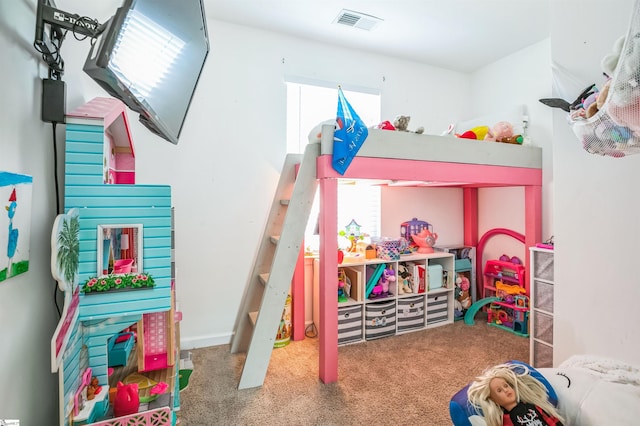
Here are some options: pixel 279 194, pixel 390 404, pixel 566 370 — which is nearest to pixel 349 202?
pixel 279 194

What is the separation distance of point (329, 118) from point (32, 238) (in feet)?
7.64

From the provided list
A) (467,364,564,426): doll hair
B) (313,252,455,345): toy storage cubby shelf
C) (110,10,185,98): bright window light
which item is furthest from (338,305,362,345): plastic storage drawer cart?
(110,10,185,98): bright window light

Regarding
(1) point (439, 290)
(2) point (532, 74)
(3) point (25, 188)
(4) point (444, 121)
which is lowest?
(1) point (439, 290)

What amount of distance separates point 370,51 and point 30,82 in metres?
2.68

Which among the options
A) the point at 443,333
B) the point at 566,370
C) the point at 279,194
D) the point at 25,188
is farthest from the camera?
the point at 443,333

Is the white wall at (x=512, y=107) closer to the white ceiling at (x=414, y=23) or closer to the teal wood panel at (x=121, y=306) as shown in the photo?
the white ceiling at (x=414, y=23)

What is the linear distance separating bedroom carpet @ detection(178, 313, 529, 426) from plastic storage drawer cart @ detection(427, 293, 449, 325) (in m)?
0.21

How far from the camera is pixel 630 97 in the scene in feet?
2.58

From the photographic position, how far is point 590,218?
1581 millimetres

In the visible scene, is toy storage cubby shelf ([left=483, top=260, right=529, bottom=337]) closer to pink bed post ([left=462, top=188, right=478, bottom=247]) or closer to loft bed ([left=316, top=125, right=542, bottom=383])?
pink bed post ([left=462, top=188, right=478, bottom=247])

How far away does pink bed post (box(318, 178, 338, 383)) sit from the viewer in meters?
1.94

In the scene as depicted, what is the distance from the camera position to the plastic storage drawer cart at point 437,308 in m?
2.89

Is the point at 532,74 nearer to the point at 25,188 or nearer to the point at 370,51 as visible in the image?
the point at 370,51

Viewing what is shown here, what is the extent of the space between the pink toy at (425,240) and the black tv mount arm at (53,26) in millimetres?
2758
